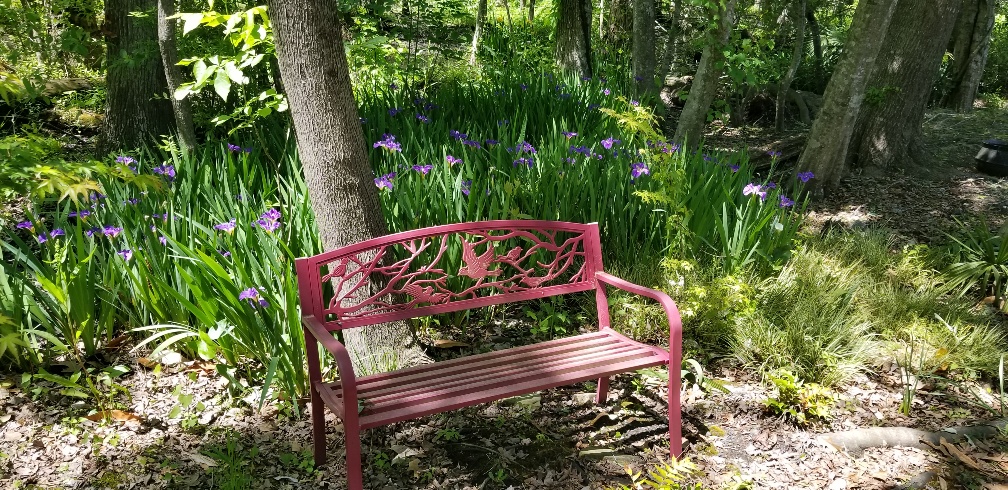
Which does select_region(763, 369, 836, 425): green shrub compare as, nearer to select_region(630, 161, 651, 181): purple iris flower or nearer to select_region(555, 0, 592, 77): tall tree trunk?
select_region(630, 161, 651, 181): purple iris flower

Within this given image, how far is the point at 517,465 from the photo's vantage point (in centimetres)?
233

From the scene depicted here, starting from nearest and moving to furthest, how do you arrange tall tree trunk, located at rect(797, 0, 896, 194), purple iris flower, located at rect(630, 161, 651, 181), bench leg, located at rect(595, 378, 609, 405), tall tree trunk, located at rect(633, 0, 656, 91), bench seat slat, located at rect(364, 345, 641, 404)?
bench seat slat, located at rect(364, 345, 641, 404)
bench leg, located at rect(595, 378, 609, 405)
purple iris flower, located at rect(630, 161, 651, 181)
tall tree trunk, located at rect(797, 0, 896, 194)
tall tree trunk, located at rect(633, 0, 656, 91)

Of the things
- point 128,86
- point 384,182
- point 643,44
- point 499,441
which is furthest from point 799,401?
point 128,86

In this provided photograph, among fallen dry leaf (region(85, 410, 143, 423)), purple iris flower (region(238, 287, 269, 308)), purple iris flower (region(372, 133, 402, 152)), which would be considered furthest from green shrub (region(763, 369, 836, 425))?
fallen dry leaf (region(85, 410, 143, 423))

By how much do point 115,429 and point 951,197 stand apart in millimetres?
5792

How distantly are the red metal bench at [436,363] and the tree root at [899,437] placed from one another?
0.63 metres

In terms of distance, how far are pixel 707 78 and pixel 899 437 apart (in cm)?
288

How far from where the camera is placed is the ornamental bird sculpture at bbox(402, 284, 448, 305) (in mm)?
2418

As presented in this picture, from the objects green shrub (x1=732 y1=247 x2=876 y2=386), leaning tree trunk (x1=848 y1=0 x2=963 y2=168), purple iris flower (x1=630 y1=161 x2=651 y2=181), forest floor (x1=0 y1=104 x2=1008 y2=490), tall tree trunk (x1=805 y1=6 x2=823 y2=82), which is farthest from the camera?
tall tree trunk (x1=805 y1=6 x2=823 y2=82)

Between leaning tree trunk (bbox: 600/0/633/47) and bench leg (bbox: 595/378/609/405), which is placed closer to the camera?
bench leg (bbox: 595/378/609/405)

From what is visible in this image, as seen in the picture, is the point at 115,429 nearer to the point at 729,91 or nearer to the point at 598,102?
the point at 598,102

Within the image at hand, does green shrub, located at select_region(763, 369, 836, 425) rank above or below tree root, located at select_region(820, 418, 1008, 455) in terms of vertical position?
above

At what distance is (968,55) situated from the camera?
9.18 metres

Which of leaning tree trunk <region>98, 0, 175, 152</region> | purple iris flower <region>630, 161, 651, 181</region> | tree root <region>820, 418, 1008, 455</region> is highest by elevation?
leaning tree trunk <region>98, 0, 175, 152</region>
